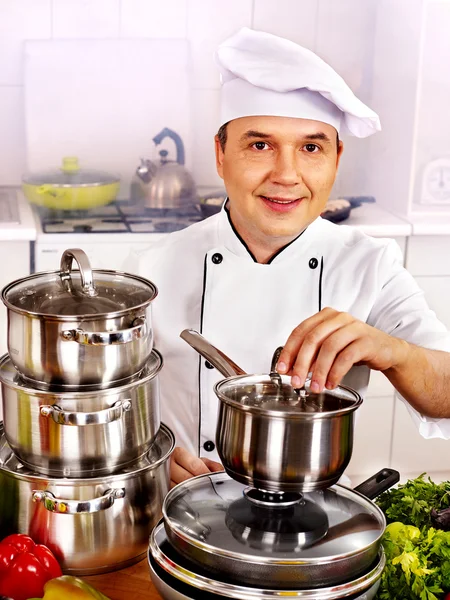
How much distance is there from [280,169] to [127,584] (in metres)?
0.79

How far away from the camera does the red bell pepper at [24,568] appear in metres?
0.95

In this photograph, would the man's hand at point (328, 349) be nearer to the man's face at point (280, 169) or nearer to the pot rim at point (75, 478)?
the pot rim at point (75, 478)

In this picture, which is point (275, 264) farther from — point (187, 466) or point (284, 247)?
point (187, 466)

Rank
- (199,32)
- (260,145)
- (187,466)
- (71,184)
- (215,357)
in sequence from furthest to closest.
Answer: (199,32)
(71,184)
(260,145)
(187,466)
(215,357)

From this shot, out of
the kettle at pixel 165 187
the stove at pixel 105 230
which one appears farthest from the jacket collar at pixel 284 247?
the kettle at pixel 165 187

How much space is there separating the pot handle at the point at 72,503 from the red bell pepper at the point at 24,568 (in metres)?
0.05

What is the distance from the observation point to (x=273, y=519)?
0.91 m

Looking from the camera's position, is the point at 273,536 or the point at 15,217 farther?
the point at 15,217

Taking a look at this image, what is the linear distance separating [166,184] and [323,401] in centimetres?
214

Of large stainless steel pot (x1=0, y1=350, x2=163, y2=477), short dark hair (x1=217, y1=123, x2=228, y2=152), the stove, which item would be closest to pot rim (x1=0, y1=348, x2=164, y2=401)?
large stainless steel pot (x1=0, y1=350, x2=163, y2=477)

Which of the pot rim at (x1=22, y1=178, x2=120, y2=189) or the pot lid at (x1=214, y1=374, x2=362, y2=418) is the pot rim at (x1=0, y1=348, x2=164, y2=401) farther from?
the pot rim at (x1=22, y1=178, x2=120, y2=189)

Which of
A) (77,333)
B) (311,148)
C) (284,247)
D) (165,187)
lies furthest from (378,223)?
(77,333)

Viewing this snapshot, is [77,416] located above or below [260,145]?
below

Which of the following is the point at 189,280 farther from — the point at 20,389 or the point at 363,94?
the point at 363,94
